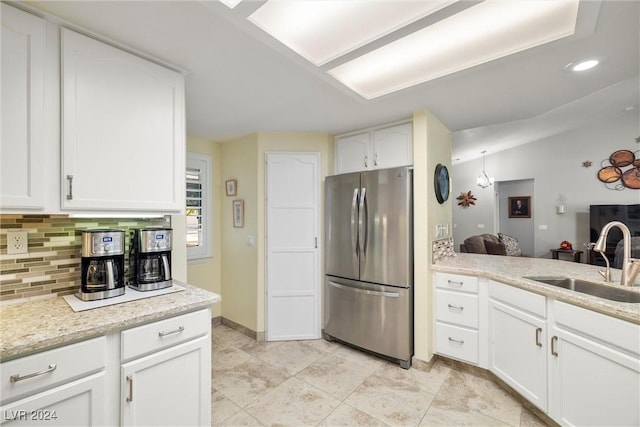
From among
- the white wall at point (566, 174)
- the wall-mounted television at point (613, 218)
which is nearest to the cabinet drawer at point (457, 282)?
the white wall at point (566, 174)

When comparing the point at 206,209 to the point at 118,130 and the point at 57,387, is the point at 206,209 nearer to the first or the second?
the point at 118,130

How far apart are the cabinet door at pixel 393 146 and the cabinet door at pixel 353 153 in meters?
0.09

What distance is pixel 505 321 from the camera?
2037mm

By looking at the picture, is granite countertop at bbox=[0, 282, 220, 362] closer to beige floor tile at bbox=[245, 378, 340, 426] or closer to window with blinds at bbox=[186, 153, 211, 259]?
beige floor tile at bbox=[245, 378, 340, 426]

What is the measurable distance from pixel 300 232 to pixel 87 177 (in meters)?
1.93

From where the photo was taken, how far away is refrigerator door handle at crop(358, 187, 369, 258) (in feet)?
8.61

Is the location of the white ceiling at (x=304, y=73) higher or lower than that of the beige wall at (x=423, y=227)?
higher

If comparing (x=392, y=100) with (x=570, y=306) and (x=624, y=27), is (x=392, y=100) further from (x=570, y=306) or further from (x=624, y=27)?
(x=570, y=306)

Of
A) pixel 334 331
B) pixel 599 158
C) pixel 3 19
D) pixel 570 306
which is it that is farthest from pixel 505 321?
pixel 599 158

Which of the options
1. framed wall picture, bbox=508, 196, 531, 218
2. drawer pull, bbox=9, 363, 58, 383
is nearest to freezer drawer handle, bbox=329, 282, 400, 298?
drawer pull, bbox=9, 363, 58, 383

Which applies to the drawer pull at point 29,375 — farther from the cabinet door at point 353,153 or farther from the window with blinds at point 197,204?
the cabinet door at point 353,153

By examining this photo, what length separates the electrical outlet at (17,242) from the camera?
1.34 metres

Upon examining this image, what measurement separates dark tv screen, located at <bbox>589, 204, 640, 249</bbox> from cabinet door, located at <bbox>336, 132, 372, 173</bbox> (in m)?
5.17

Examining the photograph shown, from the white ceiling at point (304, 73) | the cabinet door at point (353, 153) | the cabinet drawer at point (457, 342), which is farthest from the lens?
the cabinet door at point (353, 153)
